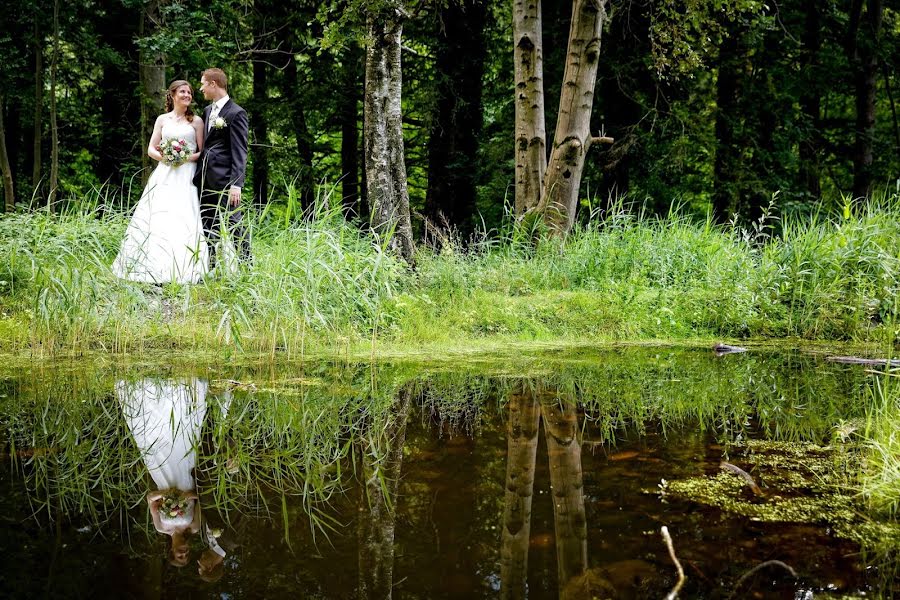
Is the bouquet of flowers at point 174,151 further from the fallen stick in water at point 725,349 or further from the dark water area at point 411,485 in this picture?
the fallen stick in water at point 725,349

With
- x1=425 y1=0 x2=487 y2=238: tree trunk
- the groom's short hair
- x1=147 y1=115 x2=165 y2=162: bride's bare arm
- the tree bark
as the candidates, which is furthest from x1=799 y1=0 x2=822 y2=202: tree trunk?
x1=147 y1=115 x2=165 y2=162: bride's bare arm

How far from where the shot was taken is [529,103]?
31.2ft

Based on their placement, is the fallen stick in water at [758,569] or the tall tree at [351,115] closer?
the fallen stick in water at [758,569]

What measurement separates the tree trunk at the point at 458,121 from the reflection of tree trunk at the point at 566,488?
11188 mm

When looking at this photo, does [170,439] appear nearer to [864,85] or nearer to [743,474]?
[743,474]

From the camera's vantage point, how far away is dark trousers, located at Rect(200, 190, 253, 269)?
18.7 feet

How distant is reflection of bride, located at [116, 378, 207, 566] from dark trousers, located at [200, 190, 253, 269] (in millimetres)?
1495

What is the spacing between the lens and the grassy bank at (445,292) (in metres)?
5.39

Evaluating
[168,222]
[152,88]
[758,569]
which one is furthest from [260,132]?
[758,569]

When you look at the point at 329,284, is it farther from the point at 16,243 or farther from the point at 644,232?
the point at 644,232

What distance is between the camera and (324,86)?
601 inches

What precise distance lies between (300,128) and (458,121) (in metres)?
3.70

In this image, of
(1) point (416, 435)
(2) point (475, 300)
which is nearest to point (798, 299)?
(2) point (475, 300)

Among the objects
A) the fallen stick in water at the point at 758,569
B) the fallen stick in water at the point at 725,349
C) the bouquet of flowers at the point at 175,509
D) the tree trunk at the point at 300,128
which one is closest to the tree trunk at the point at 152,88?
the tree trunk at the point at 300,128
